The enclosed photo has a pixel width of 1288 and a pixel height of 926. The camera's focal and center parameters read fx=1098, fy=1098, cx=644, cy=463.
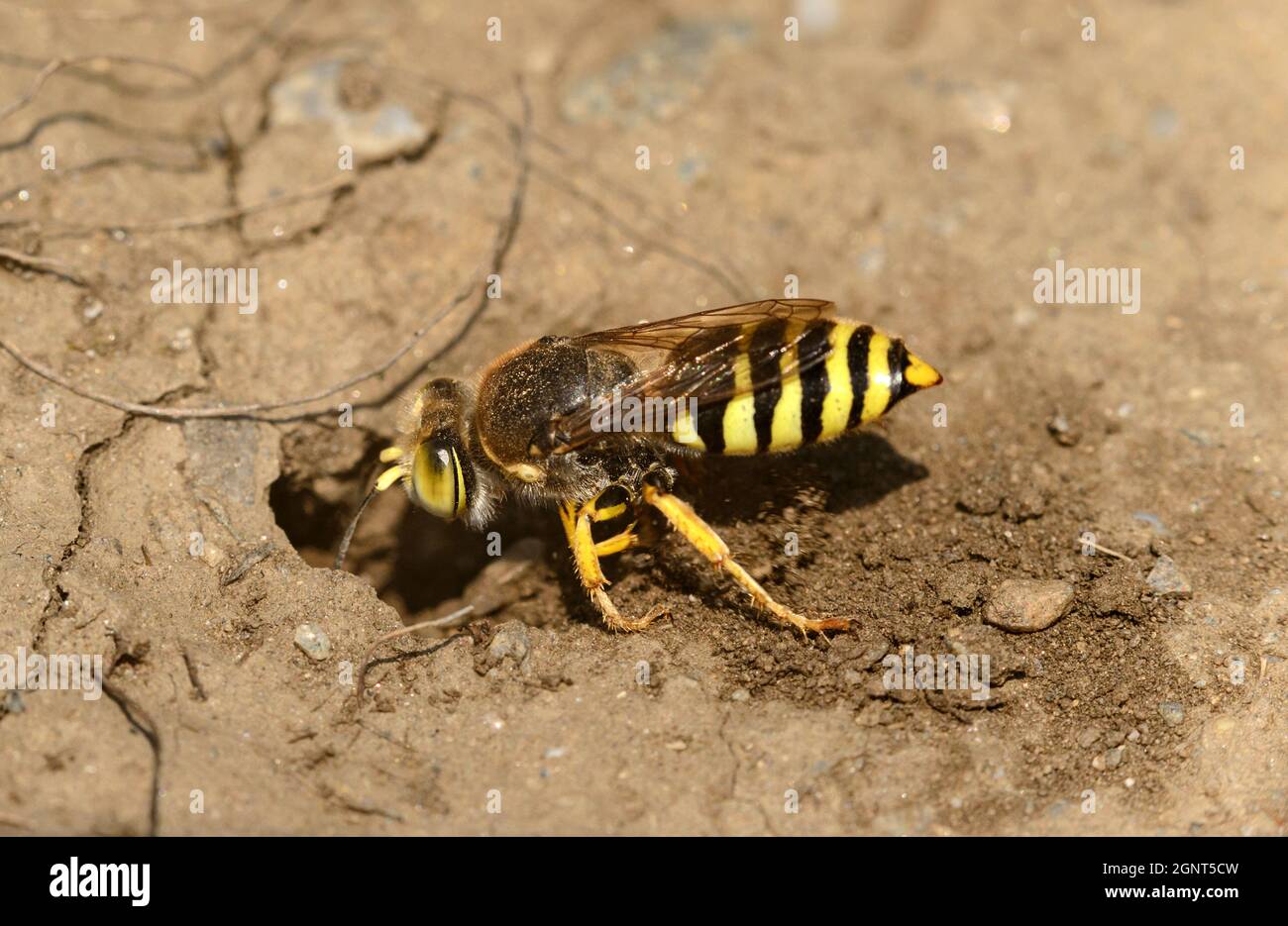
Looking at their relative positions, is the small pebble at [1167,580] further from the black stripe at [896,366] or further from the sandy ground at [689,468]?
the black stripe at [896,366]

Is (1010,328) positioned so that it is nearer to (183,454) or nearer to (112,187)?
(183,454)

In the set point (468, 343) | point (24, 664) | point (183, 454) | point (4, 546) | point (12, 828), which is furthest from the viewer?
point (468, 343)

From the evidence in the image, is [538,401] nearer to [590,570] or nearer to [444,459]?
[444,459]

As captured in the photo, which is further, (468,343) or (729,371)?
(468,343)

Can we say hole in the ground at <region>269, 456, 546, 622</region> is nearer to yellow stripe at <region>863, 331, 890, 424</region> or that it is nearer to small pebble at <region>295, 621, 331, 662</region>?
small pebble at <region>295, 621, 331, 662</region>

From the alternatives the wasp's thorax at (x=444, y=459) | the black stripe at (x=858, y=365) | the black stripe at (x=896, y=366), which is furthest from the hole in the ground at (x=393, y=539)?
the black stripe at (x=896, y=366)

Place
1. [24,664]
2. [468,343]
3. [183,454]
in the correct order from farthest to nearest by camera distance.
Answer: [468,343]
[183,454]
[24,664]
